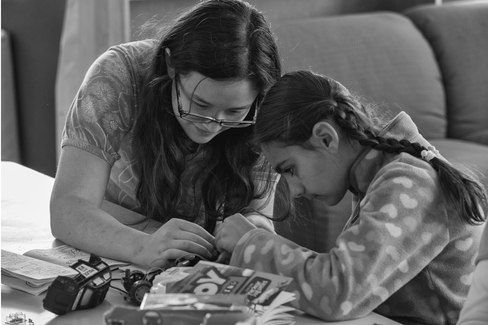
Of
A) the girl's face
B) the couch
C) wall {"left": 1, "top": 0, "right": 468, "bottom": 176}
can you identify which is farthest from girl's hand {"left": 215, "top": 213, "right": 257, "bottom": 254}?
wall {"left": 1, "top": 0, "right": 468, "bottom": 176}

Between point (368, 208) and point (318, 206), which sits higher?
point (368, 208)

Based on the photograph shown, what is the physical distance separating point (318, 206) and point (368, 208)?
124 cm

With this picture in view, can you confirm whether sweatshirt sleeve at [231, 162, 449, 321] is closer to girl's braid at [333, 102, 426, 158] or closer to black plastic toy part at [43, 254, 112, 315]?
girl's braid at [333, 102, 426, 158]

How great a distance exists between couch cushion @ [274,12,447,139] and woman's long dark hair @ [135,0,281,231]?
1257 millimetres

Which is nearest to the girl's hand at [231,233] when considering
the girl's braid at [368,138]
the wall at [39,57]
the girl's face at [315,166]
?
the girl's face at [315,166]

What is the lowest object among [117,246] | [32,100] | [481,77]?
[32,100]

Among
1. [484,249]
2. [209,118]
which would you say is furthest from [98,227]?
[484,249]

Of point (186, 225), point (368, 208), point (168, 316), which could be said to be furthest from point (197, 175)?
point (168, 316)

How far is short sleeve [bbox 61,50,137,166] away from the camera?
4.41ft

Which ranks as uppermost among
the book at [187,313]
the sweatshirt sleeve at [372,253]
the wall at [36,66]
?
the book at [187,313]

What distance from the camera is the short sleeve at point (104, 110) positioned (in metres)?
1.34

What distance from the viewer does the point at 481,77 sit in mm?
2988

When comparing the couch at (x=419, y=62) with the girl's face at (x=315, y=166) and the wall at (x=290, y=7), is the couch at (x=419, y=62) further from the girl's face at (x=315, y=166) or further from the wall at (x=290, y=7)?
the girl's face at (x=315, y=166)

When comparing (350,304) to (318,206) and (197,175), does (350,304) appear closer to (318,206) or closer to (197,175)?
(197,175)
